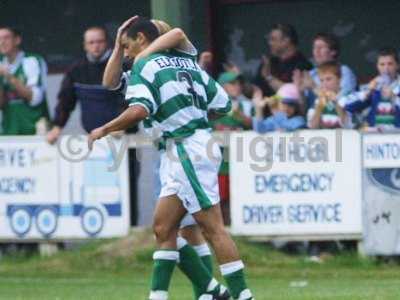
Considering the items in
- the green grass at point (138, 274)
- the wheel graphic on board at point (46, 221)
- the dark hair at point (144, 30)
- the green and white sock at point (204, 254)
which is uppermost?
the dark hair at point (144, 30)

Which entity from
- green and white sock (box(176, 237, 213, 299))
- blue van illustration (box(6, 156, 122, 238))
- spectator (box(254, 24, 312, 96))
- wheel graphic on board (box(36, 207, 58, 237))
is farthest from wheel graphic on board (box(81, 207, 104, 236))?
green and white sock (box(176, 237, 213, 299))

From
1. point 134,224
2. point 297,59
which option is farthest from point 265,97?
point 134,224

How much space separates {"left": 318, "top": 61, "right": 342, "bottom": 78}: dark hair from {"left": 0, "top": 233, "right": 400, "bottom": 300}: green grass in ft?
6.19

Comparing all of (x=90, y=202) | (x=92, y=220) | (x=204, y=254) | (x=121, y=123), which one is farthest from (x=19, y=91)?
(x=121, y=123)

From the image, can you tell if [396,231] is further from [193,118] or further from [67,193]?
[193,118]

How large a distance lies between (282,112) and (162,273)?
5.10 m

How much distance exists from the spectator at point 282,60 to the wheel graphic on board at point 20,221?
9.30ft

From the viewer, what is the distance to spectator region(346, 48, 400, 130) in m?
15.3

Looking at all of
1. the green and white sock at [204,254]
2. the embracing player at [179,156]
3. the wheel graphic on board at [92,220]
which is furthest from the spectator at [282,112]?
the embracing player at [179,156]

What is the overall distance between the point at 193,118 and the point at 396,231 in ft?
16.4

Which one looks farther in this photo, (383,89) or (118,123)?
(383,89)

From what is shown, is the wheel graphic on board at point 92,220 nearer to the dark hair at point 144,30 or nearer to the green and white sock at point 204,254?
the green and white sock at point 204,254

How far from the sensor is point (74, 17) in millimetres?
19391

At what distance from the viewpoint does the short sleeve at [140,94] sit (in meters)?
10.4
